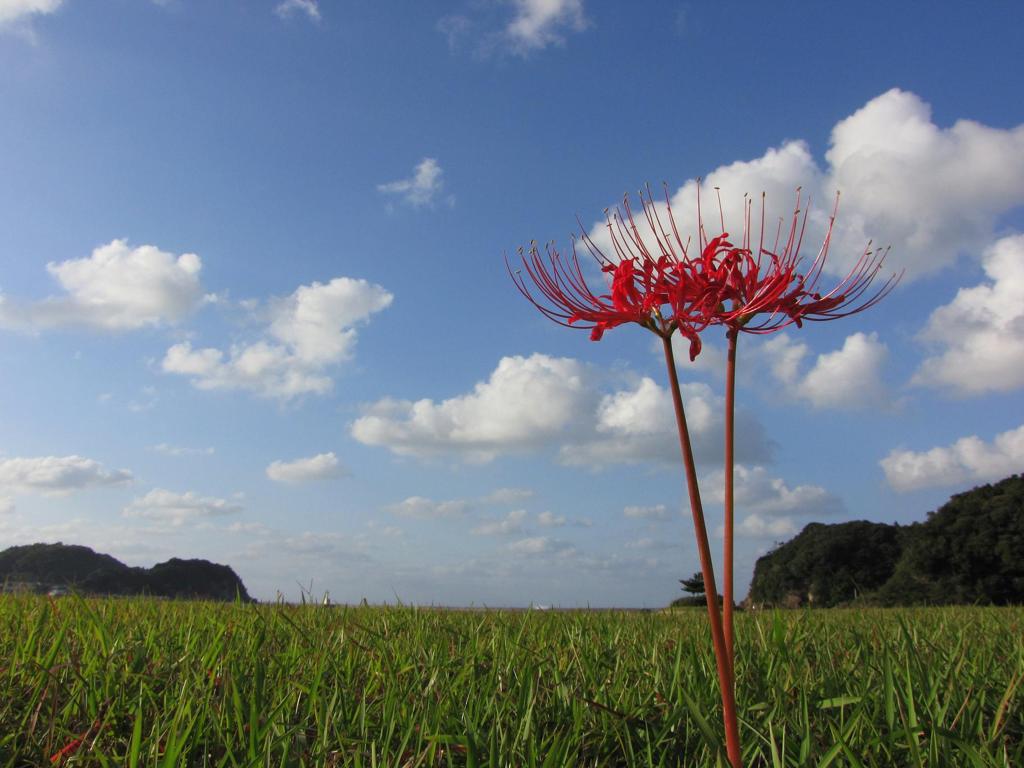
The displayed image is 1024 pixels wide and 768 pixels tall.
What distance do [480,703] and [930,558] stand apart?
1824 centimetres

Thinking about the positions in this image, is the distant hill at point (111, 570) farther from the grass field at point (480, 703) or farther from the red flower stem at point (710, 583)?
the red flower stem at point (710, 583)

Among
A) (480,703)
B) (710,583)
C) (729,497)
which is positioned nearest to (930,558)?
(480,703)

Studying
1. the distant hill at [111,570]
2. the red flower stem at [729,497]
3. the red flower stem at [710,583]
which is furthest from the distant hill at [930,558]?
the red flower stem at [710,583]

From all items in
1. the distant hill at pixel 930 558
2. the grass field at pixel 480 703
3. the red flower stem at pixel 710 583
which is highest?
the distant hill at pixel 930 558

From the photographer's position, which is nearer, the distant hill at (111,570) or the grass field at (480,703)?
the grass field at (480,703)

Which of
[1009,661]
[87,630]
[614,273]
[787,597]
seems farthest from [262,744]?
[787,597]

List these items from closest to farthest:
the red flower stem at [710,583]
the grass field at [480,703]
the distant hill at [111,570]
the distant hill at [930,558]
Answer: the red flower stem at [710,583]
the grass field at [480,703]
the distant hill at [930,558]
the distant hill at [111,570]

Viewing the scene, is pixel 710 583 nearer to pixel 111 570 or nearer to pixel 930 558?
pixel 930 558

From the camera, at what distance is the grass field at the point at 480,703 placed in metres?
2.32

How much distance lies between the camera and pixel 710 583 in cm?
174

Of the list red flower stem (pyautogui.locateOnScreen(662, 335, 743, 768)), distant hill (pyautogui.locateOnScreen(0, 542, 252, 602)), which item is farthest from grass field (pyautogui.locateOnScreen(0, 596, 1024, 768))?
distant hill (pyautogui.locateOnScreen(0, 542, 252, 602))

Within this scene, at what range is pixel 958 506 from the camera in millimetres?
18297

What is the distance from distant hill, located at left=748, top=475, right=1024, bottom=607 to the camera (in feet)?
56.9

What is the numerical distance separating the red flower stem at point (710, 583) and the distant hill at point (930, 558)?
A: 15.9 m
